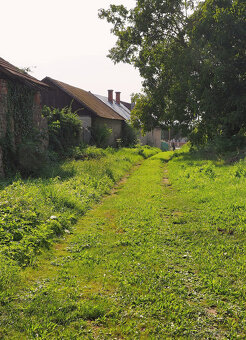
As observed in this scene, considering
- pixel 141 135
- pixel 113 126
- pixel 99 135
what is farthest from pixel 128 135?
pixel 99 135

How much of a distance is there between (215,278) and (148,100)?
24969mm

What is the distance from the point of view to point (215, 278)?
3996mm

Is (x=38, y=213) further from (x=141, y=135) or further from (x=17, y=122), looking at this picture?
(x=141, y=135)

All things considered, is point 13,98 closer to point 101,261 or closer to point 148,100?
point 101,261

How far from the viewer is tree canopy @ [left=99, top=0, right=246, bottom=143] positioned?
1806cm

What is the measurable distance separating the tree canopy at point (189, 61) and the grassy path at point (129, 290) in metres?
14.9

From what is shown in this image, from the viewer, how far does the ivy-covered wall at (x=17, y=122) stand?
11.7 m

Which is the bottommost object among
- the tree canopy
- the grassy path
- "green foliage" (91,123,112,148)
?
the grassy path

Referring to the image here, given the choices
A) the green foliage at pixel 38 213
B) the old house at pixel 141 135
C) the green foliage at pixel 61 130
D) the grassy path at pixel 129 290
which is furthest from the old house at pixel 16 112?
the old house at pixel 141 135

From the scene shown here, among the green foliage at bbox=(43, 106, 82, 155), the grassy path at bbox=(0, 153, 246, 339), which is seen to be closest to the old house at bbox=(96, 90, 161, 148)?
the green foliage at bbox=(43, 106, 82, 155)

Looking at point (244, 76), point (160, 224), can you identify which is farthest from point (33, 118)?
point (244, 76)

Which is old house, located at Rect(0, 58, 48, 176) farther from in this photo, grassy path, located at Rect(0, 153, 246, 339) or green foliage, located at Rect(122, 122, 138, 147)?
green foliage, located at Rect(122, 122, 138, 147)

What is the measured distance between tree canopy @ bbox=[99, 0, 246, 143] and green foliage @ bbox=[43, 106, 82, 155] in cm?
809

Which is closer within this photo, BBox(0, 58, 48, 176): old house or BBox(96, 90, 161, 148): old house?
BBox(0, 58, 48, 176): old house
